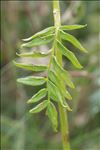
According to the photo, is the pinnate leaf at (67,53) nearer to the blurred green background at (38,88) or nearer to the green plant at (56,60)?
the green plant at (56,60)

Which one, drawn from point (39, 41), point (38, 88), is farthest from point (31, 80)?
point (38, 88)

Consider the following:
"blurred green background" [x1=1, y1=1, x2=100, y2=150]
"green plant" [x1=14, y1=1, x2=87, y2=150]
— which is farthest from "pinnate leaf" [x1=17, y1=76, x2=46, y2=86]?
"blurred green background" [x1=1, y1=1, x2=100, y2=150]

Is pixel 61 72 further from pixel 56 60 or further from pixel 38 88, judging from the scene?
pixel 38 88

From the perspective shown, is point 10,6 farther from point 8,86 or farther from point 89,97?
point 89,97

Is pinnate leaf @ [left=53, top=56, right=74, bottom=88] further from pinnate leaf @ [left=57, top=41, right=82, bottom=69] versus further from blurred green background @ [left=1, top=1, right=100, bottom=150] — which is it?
blurred green background @ [left=1, top=1, right=100, bottom=150]

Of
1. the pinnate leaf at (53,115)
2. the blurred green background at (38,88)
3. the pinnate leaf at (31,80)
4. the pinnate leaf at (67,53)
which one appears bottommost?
the blurred green background at (38,88)

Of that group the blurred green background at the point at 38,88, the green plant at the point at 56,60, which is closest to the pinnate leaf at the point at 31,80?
the green plant at the point at 56,60

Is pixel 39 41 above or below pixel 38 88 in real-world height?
above

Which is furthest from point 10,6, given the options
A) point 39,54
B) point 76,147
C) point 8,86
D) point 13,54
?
point 39,54
